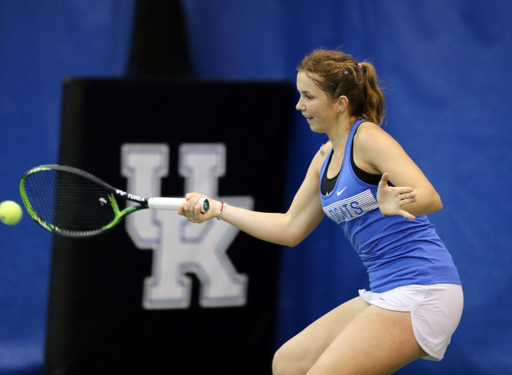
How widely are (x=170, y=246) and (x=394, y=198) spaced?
198 centimetres

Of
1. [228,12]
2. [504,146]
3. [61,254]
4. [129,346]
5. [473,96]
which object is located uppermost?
[228,12]

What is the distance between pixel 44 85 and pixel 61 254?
1.20 m

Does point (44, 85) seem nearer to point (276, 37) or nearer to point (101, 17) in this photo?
point (101, 17)

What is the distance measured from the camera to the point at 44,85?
149 inches

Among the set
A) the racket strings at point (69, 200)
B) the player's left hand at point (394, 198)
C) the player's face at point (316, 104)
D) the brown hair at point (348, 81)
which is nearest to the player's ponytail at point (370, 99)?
the brown hair at point (348, 81)

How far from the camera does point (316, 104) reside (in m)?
2.10

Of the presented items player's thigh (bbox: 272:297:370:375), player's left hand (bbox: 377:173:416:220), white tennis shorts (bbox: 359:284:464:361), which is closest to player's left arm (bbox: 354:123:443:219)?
player's left hand (bbox: 377:173:416:220)

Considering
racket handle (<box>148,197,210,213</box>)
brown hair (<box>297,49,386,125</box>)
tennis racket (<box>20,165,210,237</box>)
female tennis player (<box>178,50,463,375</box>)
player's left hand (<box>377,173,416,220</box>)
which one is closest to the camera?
player's left hand (<box>377,173,416,220</box>)

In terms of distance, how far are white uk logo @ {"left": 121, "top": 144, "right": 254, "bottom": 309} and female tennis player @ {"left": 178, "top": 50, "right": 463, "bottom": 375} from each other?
3.88ft

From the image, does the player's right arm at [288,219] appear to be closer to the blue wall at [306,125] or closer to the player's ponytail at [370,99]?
the player's ponytail at [370,99]

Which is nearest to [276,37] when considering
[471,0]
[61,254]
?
[471,0]

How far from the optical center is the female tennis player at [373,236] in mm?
1824

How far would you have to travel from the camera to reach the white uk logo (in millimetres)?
3336

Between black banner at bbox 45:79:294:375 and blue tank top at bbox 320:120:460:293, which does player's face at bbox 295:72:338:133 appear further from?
black banner at bbox 45:79:294:375
